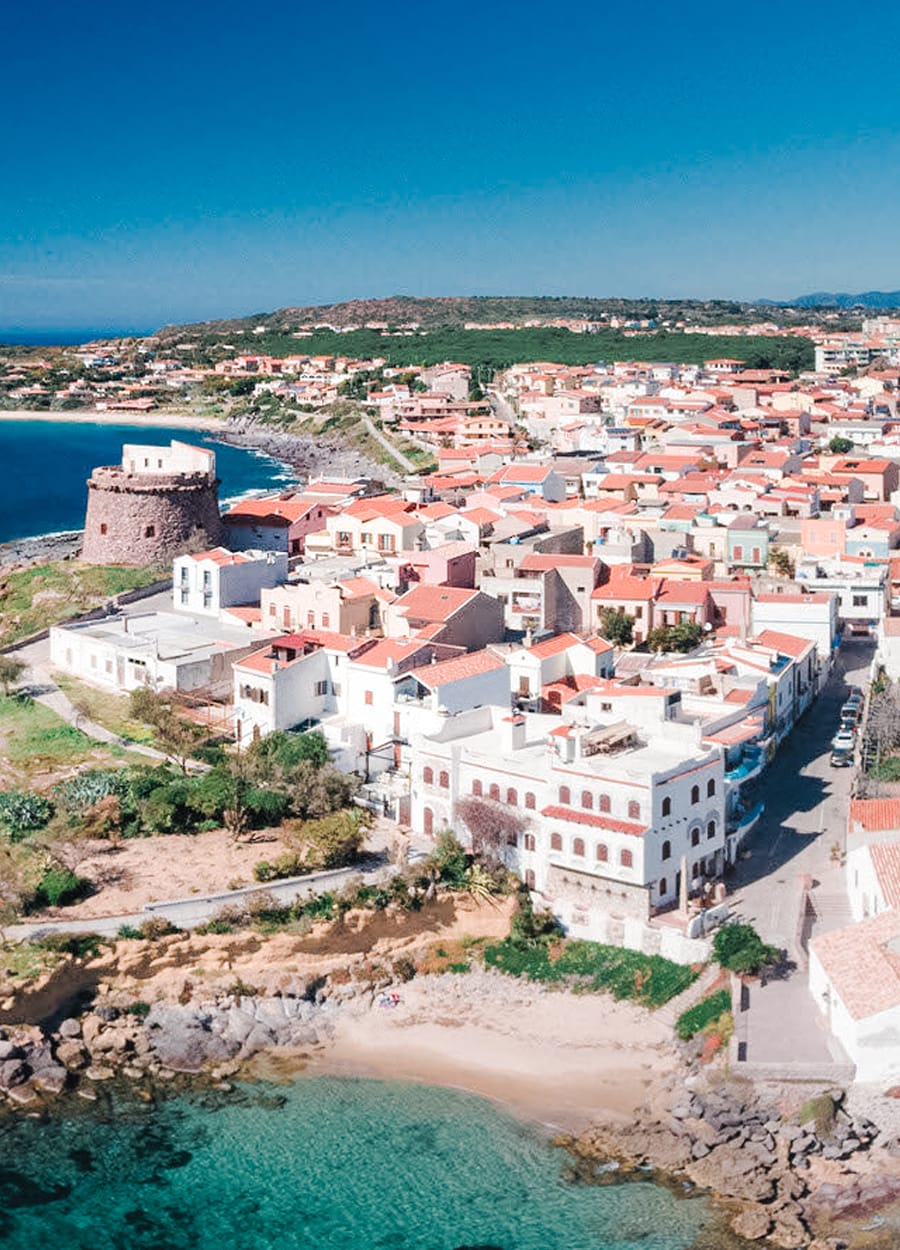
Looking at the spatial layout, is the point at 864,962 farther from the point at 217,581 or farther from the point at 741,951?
the point at 217,581

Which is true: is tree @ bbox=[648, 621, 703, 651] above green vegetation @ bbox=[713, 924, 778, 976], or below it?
above

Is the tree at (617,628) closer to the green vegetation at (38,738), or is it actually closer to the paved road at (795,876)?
the paved road at (795,876)

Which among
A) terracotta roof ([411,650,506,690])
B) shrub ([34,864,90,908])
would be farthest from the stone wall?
shrub ([34,864,90,908])

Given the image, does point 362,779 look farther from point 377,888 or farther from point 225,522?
point 225,522

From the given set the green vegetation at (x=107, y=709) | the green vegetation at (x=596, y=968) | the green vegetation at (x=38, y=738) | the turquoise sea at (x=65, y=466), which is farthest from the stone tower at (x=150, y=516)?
the green vegetation at (x=596, y=968)

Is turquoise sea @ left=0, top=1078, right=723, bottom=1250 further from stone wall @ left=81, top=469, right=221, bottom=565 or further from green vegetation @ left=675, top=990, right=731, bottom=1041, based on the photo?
stone wall @ left=81, top=469, right=221, bottom=565

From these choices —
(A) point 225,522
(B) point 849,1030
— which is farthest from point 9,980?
(A) point 225,522

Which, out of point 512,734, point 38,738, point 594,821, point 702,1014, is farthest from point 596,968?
point 38,738
